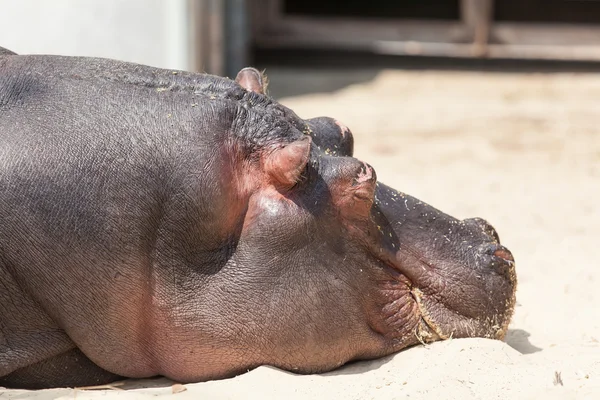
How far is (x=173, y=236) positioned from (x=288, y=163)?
1.28 ft

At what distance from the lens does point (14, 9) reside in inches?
246

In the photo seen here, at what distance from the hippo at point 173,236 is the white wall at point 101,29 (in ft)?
10.8

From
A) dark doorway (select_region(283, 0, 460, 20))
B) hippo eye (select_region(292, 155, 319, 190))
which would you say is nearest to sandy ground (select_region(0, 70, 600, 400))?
hippo eye (select_region(292, 155, 319, 190))

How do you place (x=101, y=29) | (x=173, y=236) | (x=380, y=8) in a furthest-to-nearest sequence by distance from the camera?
1. (x=380, y=8)
2. (x=101, y=29)
3. (x=173, y=236)

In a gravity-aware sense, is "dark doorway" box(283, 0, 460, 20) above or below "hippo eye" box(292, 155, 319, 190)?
above

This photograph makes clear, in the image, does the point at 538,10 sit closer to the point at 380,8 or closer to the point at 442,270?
the point at 380,8

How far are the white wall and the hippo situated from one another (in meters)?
3.30

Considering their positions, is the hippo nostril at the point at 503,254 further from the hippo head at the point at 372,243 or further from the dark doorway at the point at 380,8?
the dark doorway at the point at 380,8

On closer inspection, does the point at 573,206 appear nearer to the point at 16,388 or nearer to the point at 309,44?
the point at 16,388

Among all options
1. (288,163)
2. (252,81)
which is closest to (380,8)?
(252,81)

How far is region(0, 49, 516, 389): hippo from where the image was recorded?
9.32ft

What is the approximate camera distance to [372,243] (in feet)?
10.2

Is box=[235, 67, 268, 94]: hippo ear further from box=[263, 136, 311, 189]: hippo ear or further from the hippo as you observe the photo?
box=[263, 136, 311, 189]: hippo ear

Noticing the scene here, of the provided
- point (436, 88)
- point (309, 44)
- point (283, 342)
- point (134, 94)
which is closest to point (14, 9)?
point (134, 94)
